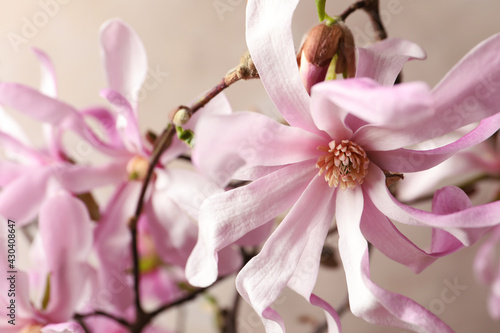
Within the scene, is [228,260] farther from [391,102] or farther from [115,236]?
[391,102]

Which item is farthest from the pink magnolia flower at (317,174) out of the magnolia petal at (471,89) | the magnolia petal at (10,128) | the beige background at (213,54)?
the beige background at (213,54)

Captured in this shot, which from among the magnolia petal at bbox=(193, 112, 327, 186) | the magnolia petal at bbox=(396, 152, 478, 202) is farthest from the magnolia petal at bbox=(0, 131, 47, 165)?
the magnolia petal at bbox=(396, 152, 478, 202)

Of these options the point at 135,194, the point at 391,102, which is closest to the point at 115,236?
the point at 135,194

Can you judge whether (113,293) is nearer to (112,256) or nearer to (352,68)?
(112,256)

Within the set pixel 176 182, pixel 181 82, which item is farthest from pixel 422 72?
pixel 176 182

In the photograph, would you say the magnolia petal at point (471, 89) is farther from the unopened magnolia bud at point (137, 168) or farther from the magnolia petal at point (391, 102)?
the unopened magnolia bud at point (137, 168)

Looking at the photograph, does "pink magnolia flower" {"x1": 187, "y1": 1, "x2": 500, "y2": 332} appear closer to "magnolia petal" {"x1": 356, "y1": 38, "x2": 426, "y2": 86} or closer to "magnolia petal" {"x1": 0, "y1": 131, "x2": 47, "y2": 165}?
"magnolia petal" {"x1": 356, "y1": 38, "x2": 426, "y2": 86}

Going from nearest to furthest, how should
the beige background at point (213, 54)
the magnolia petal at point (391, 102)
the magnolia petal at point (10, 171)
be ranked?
the magnolia petal at point (391, 102) → the magnolia petal at point (10, 171) → the beige background at point (213, 54)
